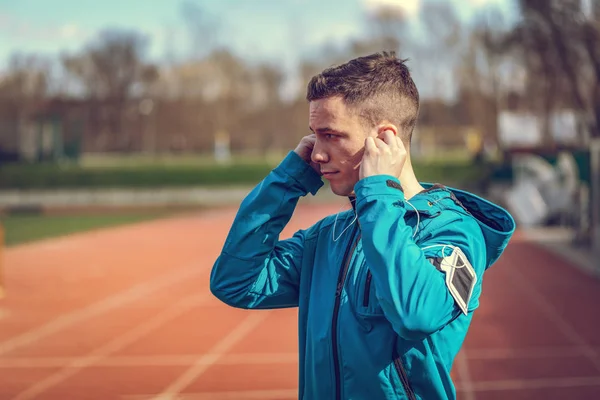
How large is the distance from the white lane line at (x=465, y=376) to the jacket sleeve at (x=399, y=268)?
4.67 meters

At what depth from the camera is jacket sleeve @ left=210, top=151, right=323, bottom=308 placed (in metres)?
2.35

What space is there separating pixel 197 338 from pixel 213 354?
873mm

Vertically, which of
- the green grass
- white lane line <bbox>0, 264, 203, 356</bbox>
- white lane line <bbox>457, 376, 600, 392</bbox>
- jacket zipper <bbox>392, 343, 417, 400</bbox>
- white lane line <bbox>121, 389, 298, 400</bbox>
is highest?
jacket zipper <bbox>392, 343, 417, 400</bbox>

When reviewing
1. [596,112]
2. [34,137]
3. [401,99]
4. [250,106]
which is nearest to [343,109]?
[401,99]

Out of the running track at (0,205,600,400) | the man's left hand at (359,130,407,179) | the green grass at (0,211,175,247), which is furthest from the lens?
the green grass at (0,211,175,247)

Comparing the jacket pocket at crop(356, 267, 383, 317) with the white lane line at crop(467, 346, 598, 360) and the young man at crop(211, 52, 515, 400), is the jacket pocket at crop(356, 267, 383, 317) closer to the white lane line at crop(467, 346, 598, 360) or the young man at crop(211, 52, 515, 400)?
the young man at crop(211, 52, 515, 400)

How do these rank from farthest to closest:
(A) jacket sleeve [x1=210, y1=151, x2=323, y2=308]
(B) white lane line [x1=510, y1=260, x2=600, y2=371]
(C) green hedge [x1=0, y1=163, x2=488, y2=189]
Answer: (C) green hedge [x1=0, y1=163, x2=488, y2=189] < (B) white lane line [x1=510, y1=260, x2=600, y2=371] < (A) jacket sleeve [x1=210, y1=151, x2=323, y2=308]

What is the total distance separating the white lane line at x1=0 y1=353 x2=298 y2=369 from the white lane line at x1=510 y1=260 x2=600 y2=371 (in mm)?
2876

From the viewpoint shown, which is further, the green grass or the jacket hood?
the green grass

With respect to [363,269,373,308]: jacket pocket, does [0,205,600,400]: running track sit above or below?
below

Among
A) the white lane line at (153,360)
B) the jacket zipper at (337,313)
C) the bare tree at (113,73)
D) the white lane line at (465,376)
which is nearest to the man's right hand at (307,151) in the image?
the jacket zipper at (337,313)

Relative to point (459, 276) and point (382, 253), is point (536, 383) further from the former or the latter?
point (382, 253)

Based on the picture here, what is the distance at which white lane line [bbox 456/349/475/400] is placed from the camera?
253 inches

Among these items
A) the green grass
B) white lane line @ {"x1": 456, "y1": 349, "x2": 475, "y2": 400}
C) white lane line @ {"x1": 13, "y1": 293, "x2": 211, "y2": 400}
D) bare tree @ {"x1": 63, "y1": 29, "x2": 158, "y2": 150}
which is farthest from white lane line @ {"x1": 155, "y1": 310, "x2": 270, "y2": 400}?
bare tree @ {"x1": 63, "y1": 29, "x2": 158, "y2": 150}
